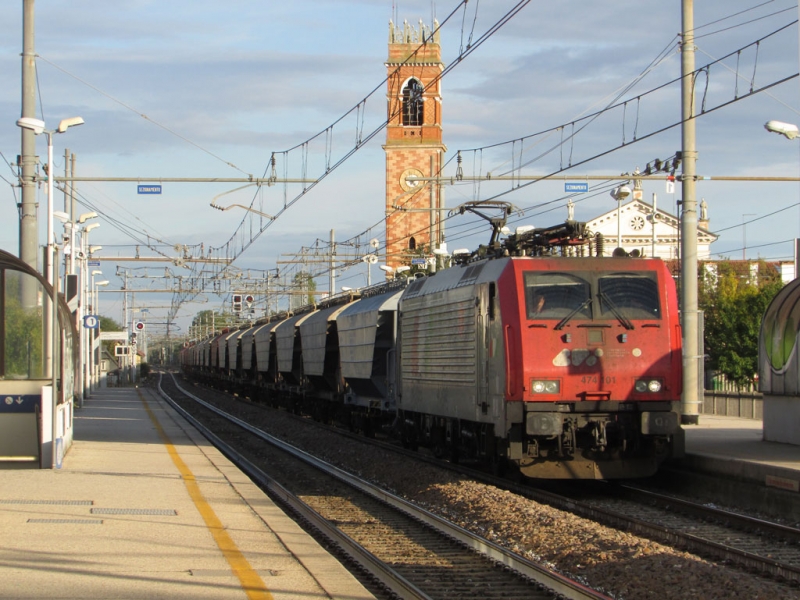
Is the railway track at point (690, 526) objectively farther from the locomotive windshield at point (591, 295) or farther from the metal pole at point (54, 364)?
the metal pole at point (54, 364)

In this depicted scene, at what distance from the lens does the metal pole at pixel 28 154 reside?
2031 centimetres

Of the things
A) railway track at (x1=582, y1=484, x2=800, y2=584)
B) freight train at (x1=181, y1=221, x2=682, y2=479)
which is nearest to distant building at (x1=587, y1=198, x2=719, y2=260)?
freight train at (x1=181, y1=221, x2=682, y2=479)

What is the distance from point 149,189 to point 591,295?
627 inches

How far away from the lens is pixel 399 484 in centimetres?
1588

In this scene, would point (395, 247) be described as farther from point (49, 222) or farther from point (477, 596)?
point (477, 596)

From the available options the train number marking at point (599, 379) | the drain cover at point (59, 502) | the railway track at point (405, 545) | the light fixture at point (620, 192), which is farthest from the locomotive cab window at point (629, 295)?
the light fixture at point (620, 192)

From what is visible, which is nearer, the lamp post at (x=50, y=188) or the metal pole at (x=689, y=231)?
the lamp post at (x=50, y=188)

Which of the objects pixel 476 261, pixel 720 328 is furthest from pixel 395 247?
pixel 476 261

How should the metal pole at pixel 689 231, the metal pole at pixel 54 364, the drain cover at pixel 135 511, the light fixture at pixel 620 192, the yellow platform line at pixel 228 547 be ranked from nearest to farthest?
the yellow platform line at pixel 228 547 < the drain cover at pixel 135 511 < the metal pole at pixel 54 364 < the metal pole at pixel 689 231 < the light fixture at pixel 620 192

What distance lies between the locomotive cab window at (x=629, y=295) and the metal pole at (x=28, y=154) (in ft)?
37.9

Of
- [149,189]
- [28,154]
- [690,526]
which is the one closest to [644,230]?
[149,189]

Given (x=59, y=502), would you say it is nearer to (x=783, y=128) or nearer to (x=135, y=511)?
(x=135, y=511)

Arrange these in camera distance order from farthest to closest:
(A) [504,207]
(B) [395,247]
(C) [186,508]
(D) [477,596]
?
1. (B) [395,247]
2. (A) [504,207]
3. (C) [186,508]
4. (D) [477,596]

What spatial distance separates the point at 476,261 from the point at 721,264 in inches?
1867
